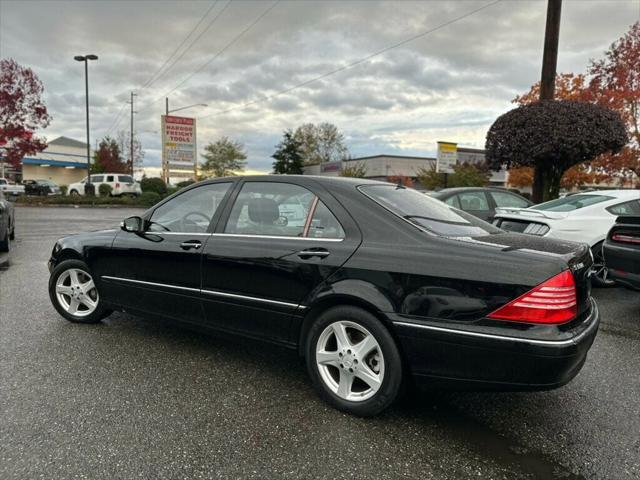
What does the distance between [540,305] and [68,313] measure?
4.25m

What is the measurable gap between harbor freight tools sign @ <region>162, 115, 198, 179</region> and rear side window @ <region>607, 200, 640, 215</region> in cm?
2754

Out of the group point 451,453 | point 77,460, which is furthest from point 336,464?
point 77,460

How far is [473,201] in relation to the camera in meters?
8.76

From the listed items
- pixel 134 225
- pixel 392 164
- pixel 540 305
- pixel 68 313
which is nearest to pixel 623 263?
pixel 540 305

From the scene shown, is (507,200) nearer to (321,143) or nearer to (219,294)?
(219,294)

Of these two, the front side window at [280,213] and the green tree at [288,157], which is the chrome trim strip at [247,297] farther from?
the green tree at [288,157]

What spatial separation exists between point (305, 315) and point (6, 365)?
2.39 m

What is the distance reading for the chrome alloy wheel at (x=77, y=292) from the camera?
4.41 meters

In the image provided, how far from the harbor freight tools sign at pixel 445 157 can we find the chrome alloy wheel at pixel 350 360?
14.8m

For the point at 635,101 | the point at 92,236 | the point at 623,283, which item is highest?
the point at 635,101

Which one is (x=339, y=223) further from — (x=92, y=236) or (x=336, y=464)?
(x=92, y=236)

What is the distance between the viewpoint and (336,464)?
2316mm

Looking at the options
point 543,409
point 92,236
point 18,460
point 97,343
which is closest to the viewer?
point 18,460

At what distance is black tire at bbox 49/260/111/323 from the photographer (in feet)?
14.2
